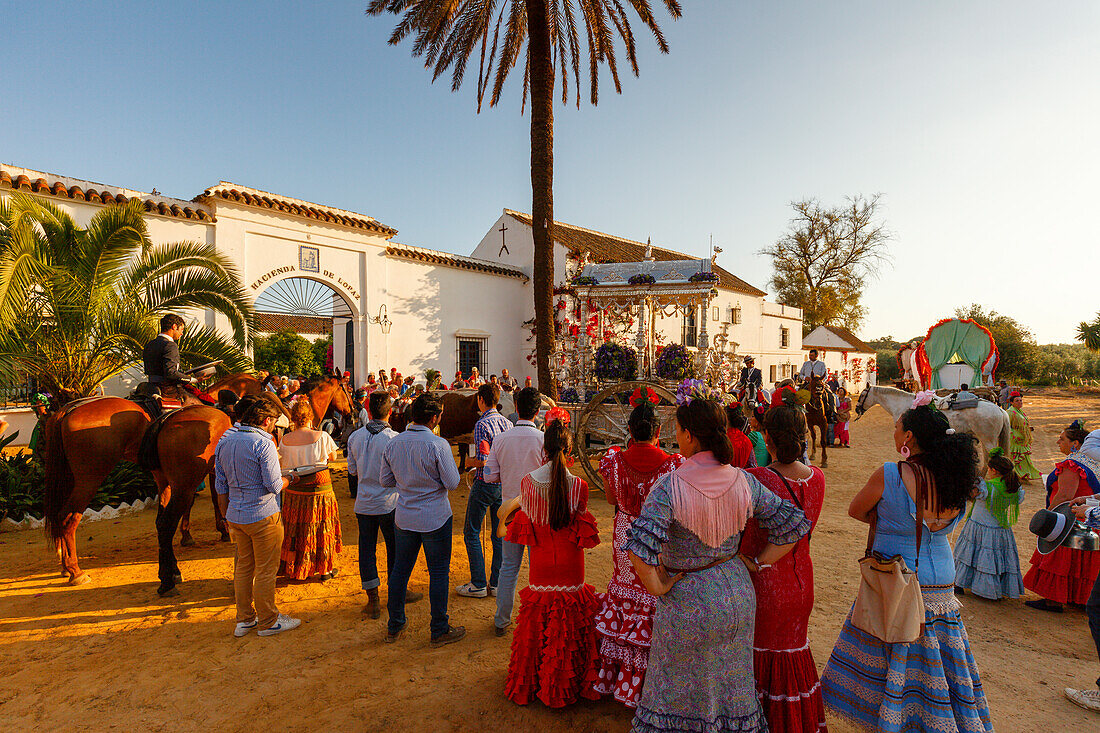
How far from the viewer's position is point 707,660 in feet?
7.76

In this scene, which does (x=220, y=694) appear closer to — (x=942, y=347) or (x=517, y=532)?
(x=517, y=532)

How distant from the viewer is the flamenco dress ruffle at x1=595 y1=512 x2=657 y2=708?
3.06 metres

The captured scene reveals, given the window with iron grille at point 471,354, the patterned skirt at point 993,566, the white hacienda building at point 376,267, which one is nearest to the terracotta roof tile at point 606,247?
the white hacienda building at point 376,267

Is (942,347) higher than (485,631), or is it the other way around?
(942,347)

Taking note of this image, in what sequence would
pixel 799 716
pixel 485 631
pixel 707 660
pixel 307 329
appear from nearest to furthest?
1. pixel 707 660
2. pixel 799 716
3. pixel 485 631
4. pixel 307 329

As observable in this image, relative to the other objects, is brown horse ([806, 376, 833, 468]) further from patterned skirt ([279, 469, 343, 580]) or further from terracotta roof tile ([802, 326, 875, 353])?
terracotta roof tile ([802, 326, 875, 353])

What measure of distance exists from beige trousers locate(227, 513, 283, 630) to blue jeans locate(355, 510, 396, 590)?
2.10ft

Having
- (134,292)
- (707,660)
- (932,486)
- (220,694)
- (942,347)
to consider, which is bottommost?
(220,694)

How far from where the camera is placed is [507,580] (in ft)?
13.3

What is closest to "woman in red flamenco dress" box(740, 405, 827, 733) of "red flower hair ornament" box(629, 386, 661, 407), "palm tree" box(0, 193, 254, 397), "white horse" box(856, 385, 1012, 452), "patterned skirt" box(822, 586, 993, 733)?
"patterned skirt" box(822, 586, 993, 733)

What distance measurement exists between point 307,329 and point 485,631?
2604cm

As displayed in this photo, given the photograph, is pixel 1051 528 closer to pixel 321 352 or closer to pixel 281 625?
pixel 281 625

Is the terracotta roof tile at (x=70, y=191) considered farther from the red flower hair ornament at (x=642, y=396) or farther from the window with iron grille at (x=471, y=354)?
the red flower hair ornament at (x=642, y=396)

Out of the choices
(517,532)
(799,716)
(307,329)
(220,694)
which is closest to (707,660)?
(799,716)
